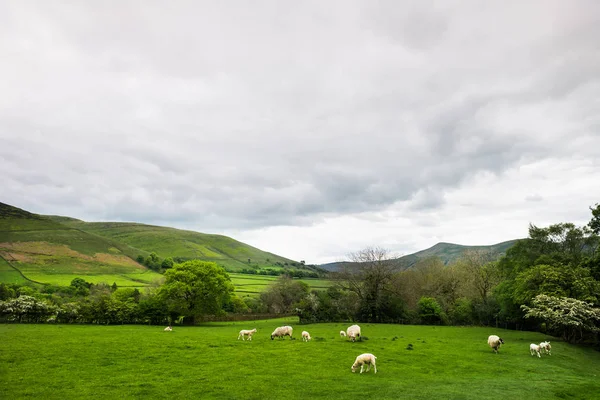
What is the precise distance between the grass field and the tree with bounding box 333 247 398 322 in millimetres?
35622

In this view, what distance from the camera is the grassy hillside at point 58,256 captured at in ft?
409

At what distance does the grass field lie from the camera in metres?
16.2

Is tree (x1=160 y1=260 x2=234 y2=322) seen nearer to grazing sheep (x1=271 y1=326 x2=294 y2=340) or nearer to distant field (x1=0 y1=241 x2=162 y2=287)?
grazing sheep (x1=271 y1=326 x2=294 y2=340)

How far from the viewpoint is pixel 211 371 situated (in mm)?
19672

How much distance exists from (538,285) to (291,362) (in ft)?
120

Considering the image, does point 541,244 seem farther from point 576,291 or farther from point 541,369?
point 541,369

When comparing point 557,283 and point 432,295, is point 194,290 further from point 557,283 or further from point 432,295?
point 432,295

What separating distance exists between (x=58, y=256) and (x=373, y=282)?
14764 centimetres

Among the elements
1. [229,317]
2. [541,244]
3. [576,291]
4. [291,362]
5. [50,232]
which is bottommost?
[229,317]

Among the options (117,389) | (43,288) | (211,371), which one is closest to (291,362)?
(211,371)

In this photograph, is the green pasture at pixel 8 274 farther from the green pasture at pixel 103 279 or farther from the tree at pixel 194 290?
the tree at pixel 194 290

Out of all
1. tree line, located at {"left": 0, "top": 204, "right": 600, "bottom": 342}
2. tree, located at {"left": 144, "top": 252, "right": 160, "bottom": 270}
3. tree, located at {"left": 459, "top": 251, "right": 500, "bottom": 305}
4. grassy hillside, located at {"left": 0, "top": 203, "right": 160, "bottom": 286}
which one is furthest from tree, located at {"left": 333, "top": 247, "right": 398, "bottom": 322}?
tree, located at {"left": 144, "top": 252, "right": 160, "bottom": 270}

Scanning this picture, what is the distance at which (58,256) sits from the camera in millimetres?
148500

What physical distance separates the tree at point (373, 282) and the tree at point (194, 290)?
2561cm
